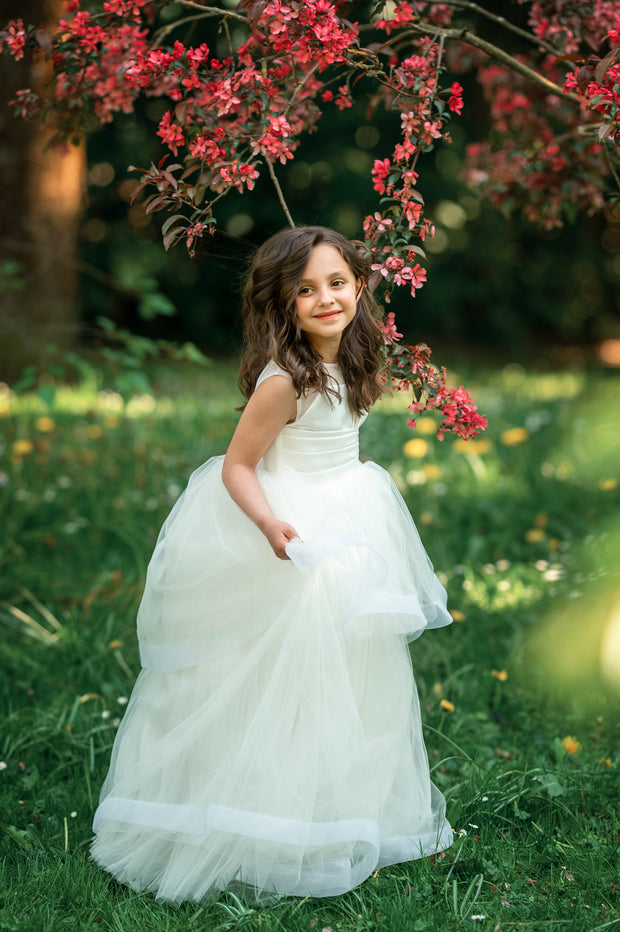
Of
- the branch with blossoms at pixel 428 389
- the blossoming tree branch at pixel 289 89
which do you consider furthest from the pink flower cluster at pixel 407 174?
the branch with blossoms at pixel 428 389

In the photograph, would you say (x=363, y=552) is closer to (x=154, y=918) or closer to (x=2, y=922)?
(x=154, y=918)

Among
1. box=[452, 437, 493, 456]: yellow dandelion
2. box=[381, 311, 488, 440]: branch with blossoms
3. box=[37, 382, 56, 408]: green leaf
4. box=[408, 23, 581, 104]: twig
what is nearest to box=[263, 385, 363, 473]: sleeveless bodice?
box=[381, 311, 488, 440]: branch with blossoms

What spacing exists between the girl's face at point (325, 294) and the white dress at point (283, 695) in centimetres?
13

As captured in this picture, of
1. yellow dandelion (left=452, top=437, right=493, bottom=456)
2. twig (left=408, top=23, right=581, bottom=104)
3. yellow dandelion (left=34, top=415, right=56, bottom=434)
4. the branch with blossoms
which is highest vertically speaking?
twig (left=408, top=23, right=581, bottom=104)

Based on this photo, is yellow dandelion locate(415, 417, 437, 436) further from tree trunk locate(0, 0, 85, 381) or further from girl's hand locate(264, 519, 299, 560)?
girl's hand locate(264, 519, 299, 560)

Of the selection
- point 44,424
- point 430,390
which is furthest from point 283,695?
point 44,424

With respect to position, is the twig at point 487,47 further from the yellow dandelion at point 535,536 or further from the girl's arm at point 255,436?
the yellow dandelion at point 535,536

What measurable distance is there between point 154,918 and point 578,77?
2.07m

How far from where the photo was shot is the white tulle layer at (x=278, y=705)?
1941 mm

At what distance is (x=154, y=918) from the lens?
74.0 inches

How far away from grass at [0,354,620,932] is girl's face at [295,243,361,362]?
125 centimetres

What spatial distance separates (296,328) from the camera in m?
2.03

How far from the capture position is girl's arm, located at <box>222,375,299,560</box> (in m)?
1.96

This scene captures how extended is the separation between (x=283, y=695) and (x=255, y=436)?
585 mm
